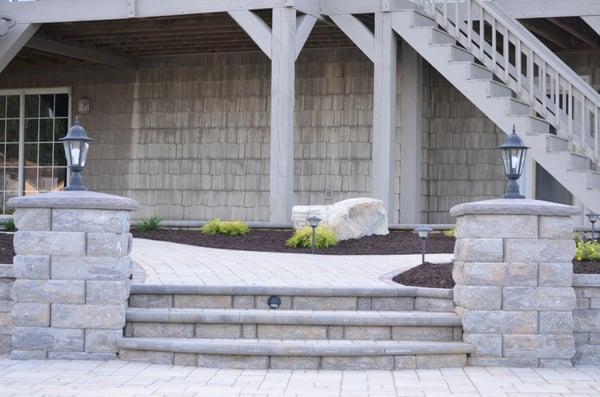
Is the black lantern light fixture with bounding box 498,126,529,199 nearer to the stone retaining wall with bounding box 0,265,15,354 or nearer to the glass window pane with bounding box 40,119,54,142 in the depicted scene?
the stone retaining wall with bounding box 0,265,15,354

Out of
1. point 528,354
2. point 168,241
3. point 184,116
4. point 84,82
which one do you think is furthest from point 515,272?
point 84,82

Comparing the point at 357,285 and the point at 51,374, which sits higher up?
the point at 357,285

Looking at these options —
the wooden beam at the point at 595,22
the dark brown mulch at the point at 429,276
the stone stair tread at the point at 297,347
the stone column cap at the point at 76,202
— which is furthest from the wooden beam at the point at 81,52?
the stone stair tread at the point at 297,347

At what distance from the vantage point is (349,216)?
38.2ft

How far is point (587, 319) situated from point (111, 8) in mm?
8364

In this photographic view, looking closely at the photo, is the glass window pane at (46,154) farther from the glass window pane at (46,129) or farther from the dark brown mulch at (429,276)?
the dark brown mulch at (429,276)

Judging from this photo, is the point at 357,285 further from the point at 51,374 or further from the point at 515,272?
the point at 51,374

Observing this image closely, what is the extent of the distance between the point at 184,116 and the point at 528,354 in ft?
31.6

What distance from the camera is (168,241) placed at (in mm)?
11977

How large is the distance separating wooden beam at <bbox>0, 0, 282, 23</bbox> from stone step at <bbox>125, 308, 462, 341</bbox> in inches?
244

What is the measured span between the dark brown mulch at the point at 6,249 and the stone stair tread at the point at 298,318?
243 centimetres

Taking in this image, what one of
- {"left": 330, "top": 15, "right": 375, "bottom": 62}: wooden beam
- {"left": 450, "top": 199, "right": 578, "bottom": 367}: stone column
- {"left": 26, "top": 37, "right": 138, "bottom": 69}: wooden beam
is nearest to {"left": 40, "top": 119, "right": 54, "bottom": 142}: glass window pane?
{"left": 26, "top": 37, "right": 138, "bottom": 69}: wooden beam

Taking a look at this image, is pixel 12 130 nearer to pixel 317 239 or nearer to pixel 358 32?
pixel 358 32

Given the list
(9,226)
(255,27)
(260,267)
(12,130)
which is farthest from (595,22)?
(12,130)
